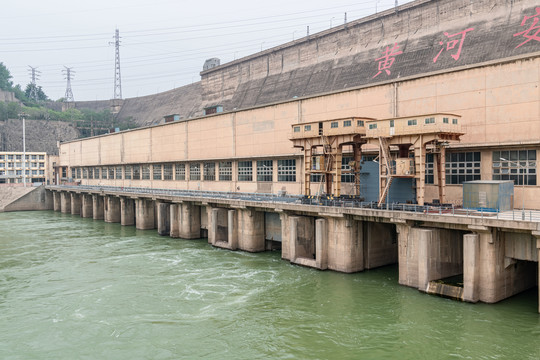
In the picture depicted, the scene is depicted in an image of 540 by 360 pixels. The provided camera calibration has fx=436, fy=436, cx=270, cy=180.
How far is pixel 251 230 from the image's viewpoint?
1517 inches

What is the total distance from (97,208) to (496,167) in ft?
193

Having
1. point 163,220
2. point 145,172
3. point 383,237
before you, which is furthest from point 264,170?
point 145,172

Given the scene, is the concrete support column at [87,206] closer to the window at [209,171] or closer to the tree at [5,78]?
the window at [209,171]

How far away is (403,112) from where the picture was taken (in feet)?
106

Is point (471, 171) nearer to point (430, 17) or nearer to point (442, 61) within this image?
point (442, 61)

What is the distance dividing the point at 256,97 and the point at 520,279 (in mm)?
62626

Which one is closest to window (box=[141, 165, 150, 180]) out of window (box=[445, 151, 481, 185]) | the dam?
the dam

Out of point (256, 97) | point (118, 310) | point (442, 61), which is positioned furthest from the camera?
point (256, 97)

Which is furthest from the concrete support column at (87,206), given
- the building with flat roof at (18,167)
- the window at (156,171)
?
the building with flat roof at (18,167)

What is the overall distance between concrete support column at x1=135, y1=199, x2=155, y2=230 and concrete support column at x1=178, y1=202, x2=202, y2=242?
980 cm

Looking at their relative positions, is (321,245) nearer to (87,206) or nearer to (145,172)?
(145,172)

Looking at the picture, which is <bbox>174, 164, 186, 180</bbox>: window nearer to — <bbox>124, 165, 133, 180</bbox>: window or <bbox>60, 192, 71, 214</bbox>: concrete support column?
<bbox>124, 165, 133, 180</bbox>: window

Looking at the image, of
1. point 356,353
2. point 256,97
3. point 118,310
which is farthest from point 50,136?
point 356,353

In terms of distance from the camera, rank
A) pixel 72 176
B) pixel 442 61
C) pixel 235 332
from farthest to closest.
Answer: pixel 72 176
pixel 442 61
pixel 235 332
